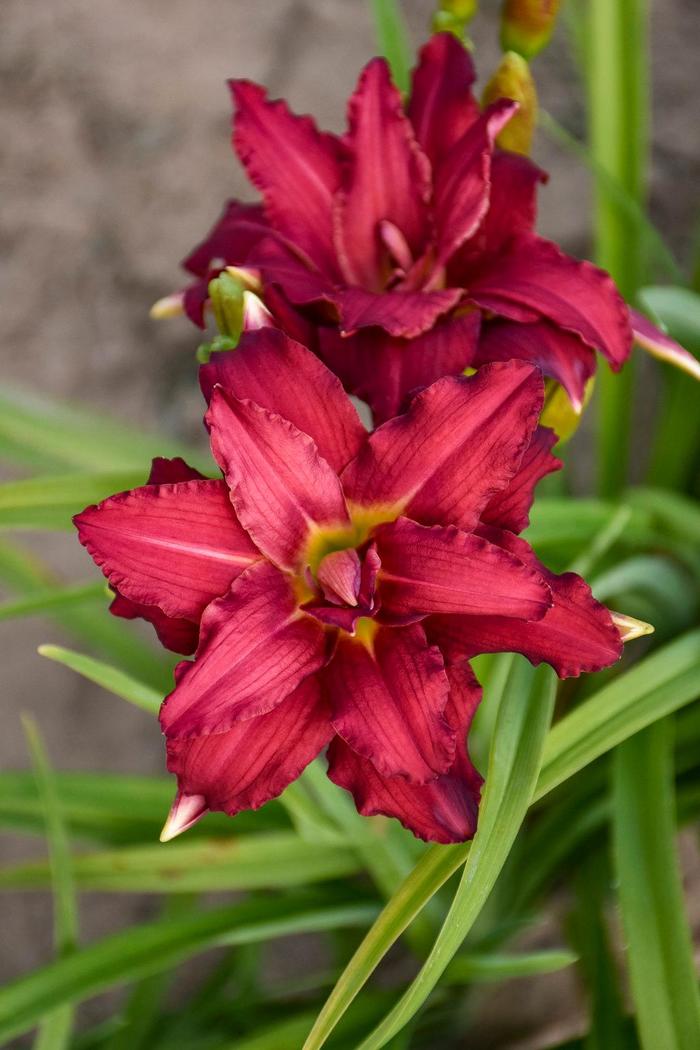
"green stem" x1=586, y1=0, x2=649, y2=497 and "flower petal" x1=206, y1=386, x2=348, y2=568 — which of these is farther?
"green stem" x1=586, y1=0, x2=649, y2=497

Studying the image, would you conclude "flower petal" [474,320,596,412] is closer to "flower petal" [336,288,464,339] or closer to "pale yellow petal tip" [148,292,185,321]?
"flower petal" [336,288,464,339]

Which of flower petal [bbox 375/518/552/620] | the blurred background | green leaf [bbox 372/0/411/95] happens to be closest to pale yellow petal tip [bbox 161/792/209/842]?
flower petal [bbox 375/518/552/620]

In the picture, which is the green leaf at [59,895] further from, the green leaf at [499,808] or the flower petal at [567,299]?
the flower petal at [567,299]

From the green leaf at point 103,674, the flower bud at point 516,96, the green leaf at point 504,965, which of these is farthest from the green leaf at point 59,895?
the flower bud at point 516,96

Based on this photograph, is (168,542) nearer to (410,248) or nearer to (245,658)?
(245,658)

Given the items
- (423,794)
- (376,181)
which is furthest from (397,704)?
(376,181)

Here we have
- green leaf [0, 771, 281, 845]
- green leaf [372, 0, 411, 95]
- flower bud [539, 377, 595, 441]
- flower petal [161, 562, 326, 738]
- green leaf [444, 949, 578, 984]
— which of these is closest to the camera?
flower petal [161, 562, 326, 738]

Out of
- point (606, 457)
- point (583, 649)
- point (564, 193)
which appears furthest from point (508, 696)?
point (564, 193)
